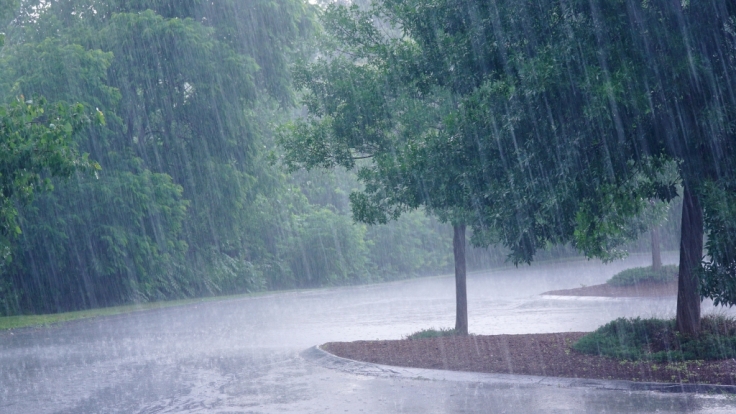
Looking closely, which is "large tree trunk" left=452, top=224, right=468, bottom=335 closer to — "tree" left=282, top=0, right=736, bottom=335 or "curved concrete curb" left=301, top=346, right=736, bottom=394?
"curved concrete curb" left=301, top=346, right=736, bottom=394

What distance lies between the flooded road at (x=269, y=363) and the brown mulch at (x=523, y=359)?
0.72m

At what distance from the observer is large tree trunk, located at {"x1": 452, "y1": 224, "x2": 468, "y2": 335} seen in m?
16.7

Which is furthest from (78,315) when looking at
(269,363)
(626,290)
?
(626,290)

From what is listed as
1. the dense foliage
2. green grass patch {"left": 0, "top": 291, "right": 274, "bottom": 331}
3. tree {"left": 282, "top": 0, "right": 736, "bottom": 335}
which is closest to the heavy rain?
tree {"left": 282, "top": 0, "right": 736, "bottom": 335}

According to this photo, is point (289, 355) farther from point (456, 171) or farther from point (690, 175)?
point (690, 175)

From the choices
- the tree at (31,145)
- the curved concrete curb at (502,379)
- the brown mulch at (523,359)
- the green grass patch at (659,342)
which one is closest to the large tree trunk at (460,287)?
the brown mulch at (523,359)

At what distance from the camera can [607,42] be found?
9.82 metres

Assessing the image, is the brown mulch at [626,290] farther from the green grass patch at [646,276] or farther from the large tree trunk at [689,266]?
the large tree trunk at [689,266]

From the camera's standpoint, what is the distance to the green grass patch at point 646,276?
98.3 ft

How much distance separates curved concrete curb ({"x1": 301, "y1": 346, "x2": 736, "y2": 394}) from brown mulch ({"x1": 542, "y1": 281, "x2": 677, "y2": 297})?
17.2 meters

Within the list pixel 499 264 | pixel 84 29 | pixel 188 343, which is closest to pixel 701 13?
pixel 188 343

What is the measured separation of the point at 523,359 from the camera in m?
12.0

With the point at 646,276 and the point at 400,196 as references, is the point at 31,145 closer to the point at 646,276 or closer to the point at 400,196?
the point at 400,196

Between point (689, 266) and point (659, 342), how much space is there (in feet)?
Result: 4.06
